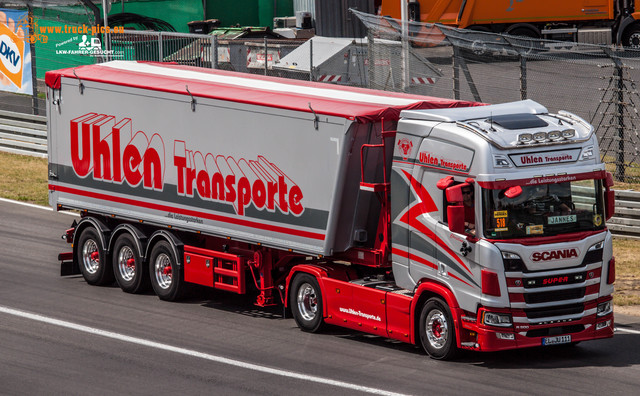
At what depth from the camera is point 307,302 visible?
603 inches

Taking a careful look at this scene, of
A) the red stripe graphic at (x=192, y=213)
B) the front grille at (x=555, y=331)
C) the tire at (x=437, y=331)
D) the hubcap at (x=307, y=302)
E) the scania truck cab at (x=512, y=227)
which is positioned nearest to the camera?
the scania truck cab at (x=512, y=227)

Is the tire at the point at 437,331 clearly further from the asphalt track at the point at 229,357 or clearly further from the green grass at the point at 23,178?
the green grass at the point at 23,178

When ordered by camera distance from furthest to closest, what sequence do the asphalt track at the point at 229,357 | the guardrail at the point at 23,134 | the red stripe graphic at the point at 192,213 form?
the guardrail at the point at 23,134 < the red stripe graphic at the point at 192,213 < the asphalt track at the point at 229,357

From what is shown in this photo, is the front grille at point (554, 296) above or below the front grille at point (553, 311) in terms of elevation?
above

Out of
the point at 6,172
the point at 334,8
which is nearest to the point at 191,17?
the point at 334,8

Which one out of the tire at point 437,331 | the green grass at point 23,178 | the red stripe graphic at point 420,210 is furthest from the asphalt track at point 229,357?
the green grass at point 23,178

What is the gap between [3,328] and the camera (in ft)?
50.4

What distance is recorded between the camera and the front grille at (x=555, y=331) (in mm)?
12953

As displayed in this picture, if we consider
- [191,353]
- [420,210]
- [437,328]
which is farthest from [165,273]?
[437,328]

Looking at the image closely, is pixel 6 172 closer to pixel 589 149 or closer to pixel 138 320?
pixel 138 320

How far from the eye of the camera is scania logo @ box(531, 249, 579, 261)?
41.9 feet

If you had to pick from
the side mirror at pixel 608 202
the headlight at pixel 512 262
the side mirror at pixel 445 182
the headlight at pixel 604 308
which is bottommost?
the headlight at pixel 604 308

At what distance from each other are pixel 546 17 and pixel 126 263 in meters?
30.3

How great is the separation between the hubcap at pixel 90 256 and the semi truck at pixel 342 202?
0.08 ft
